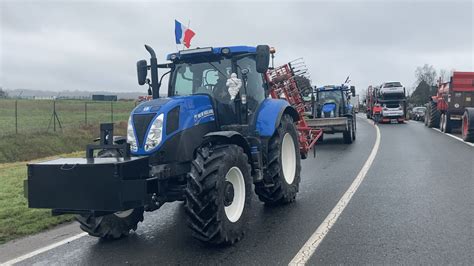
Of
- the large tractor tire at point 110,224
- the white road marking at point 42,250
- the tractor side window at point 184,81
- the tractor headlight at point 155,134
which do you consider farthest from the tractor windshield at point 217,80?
the white road marking at point 42,250

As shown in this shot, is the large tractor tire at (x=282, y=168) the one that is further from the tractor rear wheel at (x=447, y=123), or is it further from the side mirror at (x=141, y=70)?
the tractor rear wheel at (x=447, y=123)

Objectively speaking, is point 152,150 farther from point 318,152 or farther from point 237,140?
point 318,152

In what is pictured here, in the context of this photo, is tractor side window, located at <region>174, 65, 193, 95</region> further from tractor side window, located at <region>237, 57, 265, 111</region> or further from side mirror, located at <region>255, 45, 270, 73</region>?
side mirror, located at <region>255, 45, 270, 73</region>

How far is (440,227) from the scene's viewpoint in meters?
6.23

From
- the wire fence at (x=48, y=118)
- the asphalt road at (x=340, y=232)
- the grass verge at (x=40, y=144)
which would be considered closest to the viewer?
the asphalt road at (x=340, y=232)

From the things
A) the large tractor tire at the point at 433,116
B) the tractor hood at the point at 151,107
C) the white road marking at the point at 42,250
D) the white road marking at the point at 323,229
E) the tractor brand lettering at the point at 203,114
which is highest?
the tractor hood at the point at 151,107

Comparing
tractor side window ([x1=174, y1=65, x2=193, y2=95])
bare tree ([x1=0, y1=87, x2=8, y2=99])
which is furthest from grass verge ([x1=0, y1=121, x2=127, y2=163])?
bare tree ([x1=0, y1=87, x2=8, y2=99])

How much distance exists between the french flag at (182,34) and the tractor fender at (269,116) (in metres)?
1.91

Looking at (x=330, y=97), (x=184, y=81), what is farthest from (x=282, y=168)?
(x=330, y=97)

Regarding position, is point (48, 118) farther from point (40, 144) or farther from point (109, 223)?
point (109, 223)

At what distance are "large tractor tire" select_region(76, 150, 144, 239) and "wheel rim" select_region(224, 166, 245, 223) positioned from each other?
1.34 metres

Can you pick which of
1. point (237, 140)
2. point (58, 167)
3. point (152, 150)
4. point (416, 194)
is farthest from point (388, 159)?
point (58, 167)

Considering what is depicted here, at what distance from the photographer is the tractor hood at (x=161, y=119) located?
5.82m

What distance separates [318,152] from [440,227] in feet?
31.7
